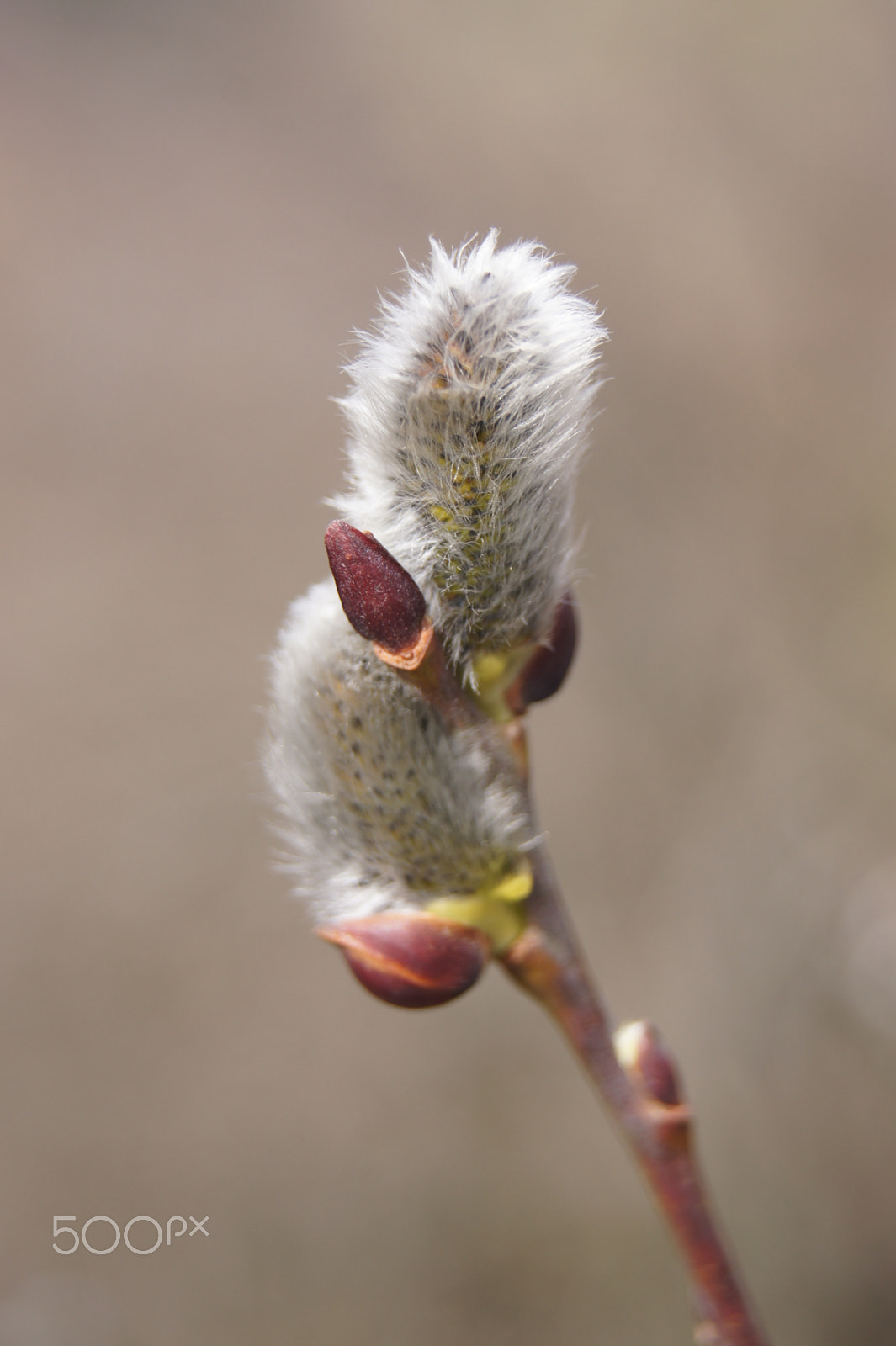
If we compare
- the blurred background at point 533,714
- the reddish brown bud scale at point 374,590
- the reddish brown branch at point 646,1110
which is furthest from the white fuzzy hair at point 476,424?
the blurred background at point 533,714

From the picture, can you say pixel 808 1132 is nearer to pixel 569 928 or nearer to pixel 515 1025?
pixel 515 1025

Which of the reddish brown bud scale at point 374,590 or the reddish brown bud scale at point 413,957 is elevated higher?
the reddish brown bud scale at point 374,590

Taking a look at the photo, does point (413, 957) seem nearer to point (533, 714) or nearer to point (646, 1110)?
point (646, 1110)

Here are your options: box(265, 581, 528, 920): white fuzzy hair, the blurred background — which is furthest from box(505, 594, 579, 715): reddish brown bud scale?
the blurred background

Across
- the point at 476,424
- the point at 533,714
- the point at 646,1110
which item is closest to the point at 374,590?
the point at 476,424

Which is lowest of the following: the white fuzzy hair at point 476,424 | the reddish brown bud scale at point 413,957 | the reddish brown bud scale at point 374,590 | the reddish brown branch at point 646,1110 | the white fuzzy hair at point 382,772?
the reddish brown branch at point 646,1110

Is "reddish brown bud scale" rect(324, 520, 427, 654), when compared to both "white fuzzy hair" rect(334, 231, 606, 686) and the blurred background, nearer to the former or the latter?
"white fuzzy hair" rect(334, 231, 606, 686)

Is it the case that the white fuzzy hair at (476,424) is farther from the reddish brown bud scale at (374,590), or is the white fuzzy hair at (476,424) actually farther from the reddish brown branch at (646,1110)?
the reddish brown branch at (646,1110)
